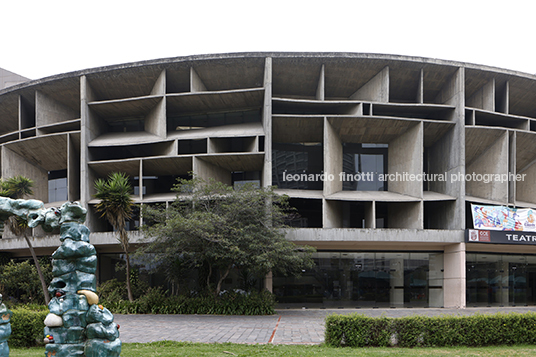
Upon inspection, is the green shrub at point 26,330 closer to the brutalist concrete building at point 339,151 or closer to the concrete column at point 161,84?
the brutalist concrete building at point 339,151

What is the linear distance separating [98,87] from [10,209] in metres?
20.8

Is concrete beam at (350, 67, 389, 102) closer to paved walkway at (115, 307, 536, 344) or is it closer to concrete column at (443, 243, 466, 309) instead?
concrete column at (443, 243, 466, 309)

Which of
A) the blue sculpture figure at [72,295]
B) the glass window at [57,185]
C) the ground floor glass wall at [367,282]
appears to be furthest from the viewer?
the glass window at [57,185]

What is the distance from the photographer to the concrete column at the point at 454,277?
23.1m

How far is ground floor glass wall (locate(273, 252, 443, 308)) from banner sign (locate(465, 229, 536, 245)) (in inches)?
121

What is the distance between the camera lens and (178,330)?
1412 cm

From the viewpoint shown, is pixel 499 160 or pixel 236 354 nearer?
pixel 236 354

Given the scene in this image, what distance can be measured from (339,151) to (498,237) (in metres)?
10.5

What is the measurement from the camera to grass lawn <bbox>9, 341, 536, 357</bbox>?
9516mm

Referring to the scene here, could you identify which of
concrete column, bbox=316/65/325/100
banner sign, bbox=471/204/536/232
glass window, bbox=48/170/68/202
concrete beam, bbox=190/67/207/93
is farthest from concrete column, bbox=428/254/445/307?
glass window, bbox=48/170/68/202

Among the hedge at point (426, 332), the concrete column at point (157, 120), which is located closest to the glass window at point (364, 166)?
the concrete column at point (157, 120)

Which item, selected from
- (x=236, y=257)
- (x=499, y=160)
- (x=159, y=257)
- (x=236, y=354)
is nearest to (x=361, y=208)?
(x=499, y=160)

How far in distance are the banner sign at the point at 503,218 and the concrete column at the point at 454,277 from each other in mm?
1881

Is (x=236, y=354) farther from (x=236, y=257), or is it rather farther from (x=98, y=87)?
(x=98, y=87)
